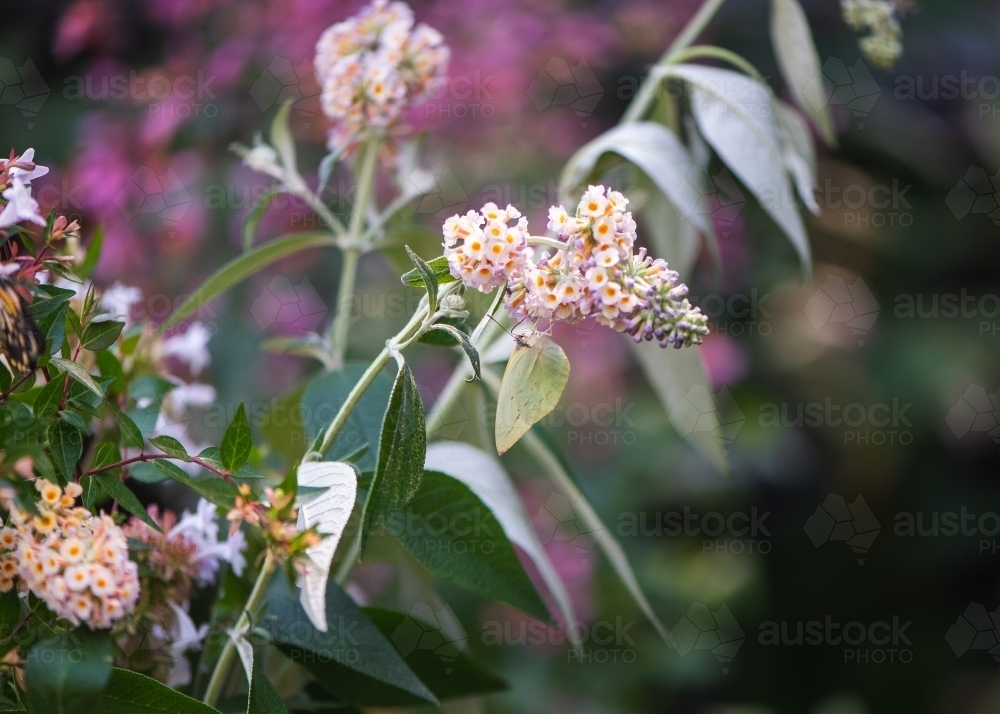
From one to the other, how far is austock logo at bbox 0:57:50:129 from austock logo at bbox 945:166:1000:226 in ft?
4.63

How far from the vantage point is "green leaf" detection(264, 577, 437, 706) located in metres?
0.36

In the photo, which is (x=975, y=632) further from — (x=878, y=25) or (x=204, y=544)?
(x=204, y=544)

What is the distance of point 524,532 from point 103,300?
279 mm

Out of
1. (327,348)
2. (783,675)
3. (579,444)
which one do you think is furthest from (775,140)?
(783,675)

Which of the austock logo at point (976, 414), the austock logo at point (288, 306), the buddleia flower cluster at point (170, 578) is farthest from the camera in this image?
the austock logo at point (976, 414)

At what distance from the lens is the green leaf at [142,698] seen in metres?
0.30

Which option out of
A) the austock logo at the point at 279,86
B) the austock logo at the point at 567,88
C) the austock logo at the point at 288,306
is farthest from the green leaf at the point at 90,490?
the austock logo at the point at 567,88

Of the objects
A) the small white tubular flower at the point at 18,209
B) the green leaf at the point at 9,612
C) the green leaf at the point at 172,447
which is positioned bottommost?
the green leaf at the point at 9,612

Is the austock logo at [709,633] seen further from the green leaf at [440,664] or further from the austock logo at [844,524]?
the green leaf at [440,664]

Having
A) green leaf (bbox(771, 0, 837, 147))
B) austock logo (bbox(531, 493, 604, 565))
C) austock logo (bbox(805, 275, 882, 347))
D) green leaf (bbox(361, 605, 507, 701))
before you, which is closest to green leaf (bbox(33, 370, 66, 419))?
green leaf (bbox(361, 605, 507, 701))

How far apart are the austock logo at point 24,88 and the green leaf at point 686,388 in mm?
1010

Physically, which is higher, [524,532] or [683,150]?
[683,150]

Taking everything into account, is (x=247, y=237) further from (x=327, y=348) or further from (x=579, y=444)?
(x=579, y=444)

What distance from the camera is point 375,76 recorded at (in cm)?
48
